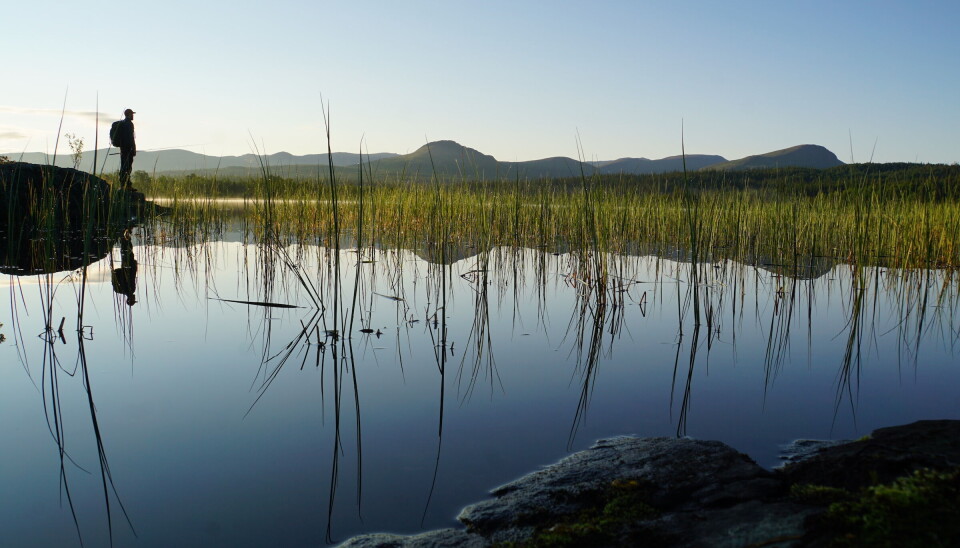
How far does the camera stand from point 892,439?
62.8 inches

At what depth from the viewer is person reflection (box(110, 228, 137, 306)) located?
4512 mm

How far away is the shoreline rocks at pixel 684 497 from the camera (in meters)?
1.26

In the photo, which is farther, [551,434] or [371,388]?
[371,388]

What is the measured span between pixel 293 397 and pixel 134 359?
99 centimetres

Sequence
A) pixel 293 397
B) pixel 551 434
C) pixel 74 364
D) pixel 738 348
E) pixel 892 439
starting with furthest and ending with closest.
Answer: pixel 738 348
pixel 74 364
pixel 293 397
pixel 551 434
pixel 892 439

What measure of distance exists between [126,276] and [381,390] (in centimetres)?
371

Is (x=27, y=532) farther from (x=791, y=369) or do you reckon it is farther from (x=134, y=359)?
(x=791, y=369)

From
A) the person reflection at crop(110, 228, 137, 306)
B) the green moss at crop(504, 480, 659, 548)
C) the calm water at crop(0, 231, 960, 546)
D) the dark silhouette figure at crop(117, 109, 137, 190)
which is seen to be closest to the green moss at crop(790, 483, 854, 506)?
the green moss at crop(504, 480, 659, 548)

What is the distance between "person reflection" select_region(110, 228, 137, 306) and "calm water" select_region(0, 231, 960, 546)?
6 centimetres

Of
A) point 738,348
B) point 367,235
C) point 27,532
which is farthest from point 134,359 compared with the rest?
point 367,235

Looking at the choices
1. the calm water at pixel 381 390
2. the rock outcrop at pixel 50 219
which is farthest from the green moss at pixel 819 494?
the rock outcrop at pixel 50 219

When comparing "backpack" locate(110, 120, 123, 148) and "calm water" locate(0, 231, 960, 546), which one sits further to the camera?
"backpack" locate(110, 120, 123, 148)

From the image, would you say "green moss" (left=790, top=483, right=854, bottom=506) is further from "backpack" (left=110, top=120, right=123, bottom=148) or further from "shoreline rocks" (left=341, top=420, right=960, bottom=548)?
"backpack" (left=110, top=120, right=123, bottom=148)

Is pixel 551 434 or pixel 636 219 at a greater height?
pixel 636 219
